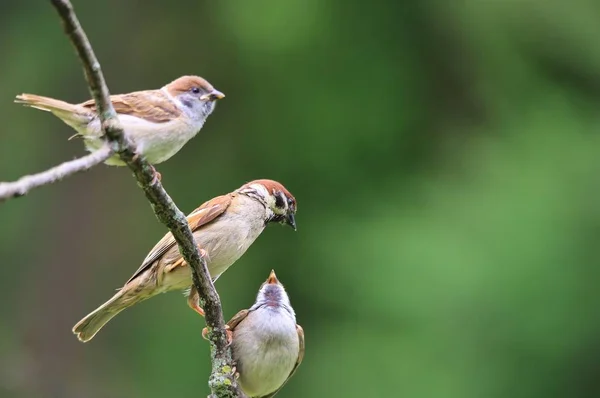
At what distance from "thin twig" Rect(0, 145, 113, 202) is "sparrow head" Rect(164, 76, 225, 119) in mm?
1143

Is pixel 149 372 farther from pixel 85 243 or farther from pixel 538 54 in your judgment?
pixel 538 54

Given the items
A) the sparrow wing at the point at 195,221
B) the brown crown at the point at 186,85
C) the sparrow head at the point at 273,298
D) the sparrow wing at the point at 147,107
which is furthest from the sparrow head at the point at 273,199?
the sparrow wing at the point at 147,107

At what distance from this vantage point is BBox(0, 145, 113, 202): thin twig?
180cm

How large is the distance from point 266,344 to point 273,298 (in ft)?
1.18

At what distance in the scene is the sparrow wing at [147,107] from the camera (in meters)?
3.06

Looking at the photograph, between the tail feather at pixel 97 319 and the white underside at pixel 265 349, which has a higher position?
the tail feather at pixel 97 319

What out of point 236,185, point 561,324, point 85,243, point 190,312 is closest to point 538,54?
point 561,324

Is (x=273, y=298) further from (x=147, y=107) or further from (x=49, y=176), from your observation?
(x=49, y=176)

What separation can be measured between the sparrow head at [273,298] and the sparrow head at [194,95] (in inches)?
44.5

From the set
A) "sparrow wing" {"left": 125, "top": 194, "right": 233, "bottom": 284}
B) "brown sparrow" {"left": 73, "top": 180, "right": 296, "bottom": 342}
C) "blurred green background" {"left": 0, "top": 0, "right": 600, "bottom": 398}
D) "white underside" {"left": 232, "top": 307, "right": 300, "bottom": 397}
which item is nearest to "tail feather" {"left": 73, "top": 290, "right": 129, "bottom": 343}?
"brown sparrow" {"left": 73, "top": 180, "right": 296, "bottom": 342}

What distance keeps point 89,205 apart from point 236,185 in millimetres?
1368

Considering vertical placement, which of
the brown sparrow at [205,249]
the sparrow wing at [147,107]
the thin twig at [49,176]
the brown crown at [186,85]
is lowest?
the brown sparrow at [205,249]

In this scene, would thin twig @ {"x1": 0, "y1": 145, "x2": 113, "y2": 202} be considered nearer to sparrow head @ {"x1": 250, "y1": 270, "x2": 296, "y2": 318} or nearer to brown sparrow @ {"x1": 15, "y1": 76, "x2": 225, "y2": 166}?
brown sparrow @ {"x1": 15, "y1": 76, "x2": 225, "y2": 166}

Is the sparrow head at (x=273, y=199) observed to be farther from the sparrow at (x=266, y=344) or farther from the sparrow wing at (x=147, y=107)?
the sparrow wing at (x=147, y=107)
